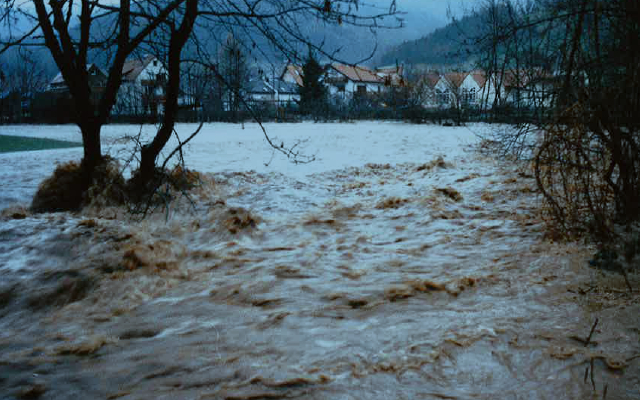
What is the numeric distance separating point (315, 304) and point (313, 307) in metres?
0.07

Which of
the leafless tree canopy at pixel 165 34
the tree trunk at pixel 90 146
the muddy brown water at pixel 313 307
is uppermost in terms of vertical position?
the leafless tree canopy at pixel 165 34

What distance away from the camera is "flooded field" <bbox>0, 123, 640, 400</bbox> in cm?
299

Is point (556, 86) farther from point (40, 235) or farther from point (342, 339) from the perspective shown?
point (40, 235)

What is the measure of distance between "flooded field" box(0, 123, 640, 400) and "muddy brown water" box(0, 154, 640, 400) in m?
0.02

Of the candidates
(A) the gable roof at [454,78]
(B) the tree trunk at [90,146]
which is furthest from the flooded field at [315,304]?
(A) the gable roof at [454,78]

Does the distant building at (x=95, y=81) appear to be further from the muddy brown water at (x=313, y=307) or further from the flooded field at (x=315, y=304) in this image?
the muddy brown water at (x=313, y=307)

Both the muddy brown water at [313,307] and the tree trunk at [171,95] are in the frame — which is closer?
the muddy brown water at [313,307]

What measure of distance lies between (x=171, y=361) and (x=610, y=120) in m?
3.70

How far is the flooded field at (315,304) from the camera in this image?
299 centimetres

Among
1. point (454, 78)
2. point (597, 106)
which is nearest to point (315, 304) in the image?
point (597, 106)

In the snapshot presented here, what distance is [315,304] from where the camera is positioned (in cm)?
424

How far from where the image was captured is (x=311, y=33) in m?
5.84

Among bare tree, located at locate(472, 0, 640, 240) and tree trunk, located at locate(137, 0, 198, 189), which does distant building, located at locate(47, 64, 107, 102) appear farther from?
bare tree, located at locate(472, 0, 640, 240)

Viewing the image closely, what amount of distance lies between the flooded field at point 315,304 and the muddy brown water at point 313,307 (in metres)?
0.02
